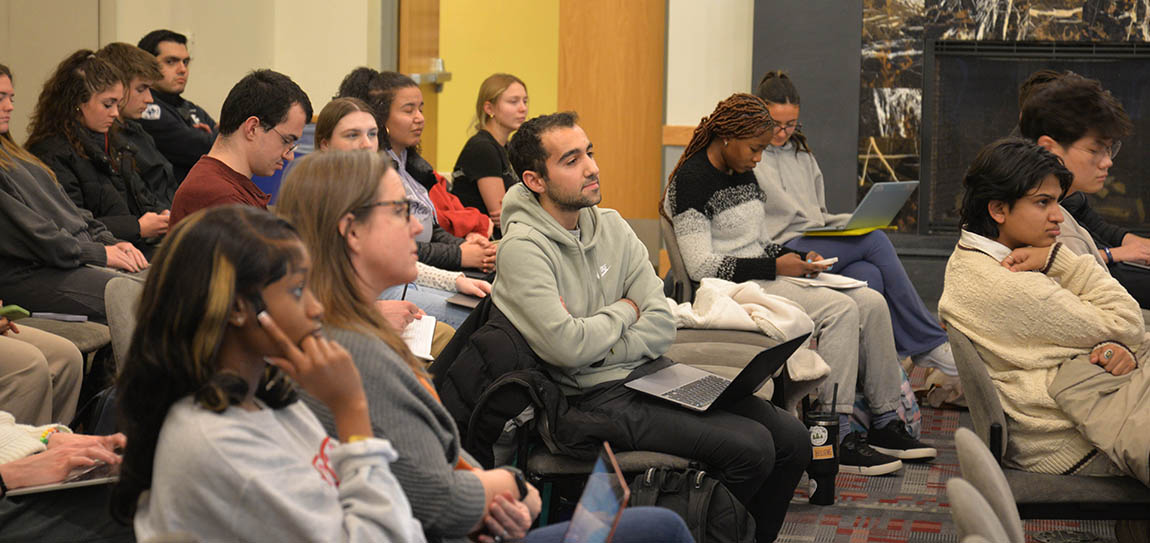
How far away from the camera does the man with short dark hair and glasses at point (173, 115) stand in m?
4.72

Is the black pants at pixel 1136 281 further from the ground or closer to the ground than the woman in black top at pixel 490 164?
closer to the ground

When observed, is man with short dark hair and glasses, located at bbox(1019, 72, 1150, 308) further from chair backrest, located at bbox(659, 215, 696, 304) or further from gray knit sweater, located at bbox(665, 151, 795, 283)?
→ chair backrest, located at bbox(659, 215, 696, 304)

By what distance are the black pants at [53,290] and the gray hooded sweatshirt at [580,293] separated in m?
1.38

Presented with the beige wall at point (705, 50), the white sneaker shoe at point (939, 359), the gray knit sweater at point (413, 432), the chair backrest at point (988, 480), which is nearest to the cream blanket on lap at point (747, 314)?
the white sneaker shoe at point (939, 359)

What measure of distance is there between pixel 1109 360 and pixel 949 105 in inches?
167

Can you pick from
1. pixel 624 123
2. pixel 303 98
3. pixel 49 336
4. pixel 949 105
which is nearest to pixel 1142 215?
pixel 949 105

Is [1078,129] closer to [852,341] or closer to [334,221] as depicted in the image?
[852,341]

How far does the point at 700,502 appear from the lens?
2.46 metres

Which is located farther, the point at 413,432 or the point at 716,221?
the point at 716,221

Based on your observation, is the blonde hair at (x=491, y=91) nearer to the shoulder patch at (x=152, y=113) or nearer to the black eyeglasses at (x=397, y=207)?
the shoulder patch at (x=152, y=113)

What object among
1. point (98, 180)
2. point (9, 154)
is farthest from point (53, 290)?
point (98, 180)

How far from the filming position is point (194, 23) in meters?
5.84

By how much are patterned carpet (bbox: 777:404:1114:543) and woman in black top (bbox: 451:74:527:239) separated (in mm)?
1842

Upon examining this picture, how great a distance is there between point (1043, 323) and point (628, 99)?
474cm
